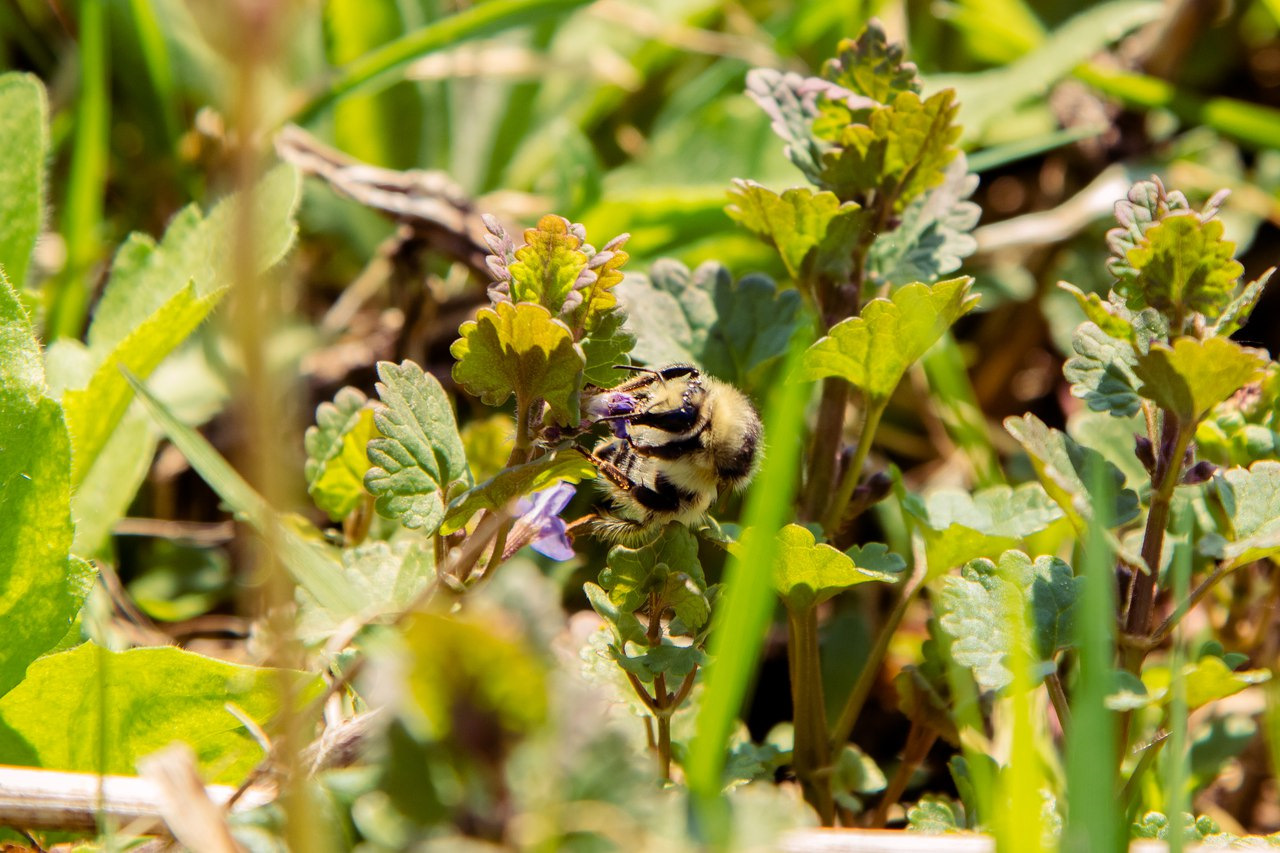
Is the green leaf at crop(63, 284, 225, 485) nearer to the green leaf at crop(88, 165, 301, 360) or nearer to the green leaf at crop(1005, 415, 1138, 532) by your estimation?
the green leaf at crop(88, 165, 301, 360)

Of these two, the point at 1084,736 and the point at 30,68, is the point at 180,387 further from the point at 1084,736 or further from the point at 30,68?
the point at 1084,736

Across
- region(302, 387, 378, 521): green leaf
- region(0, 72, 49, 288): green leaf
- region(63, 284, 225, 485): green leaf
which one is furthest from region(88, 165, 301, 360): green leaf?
region(302, 387, 378, 521): green leaf

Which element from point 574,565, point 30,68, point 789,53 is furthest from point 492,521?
point 30,68

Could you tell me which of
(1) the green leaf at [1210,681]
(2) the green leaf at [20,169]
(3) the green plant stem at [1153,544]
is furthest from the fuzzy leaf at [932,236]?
(2) the green leaf at [20,169]

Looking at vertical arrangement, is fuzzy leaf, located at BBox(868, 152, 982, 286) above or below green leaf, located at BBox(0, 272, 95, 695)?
above

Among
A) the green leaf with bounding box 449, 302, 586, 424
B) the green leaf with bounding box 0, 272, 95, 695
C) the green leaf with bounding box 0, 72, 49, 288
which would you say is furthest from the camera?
the green leaf with bounding box 0, 72, 49, 288
